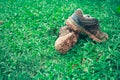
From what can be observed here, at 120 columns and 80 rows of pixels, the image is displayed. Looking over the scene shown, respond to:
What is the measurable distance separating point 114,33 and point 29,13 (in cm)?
292

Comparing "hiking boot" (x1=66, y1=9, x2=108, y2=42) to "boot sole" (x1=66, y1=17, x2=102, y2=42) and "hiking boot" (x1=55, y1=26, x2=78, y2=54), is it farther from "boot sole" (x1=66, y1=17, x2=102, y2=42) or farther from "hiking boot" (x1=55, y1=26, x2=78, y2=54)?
"hiking boot" (x1=55, y1=26, x2=78, y2=54)

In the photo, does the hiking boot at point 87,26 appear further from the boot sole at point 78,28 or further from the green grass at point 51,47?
the green grass at point 51,47

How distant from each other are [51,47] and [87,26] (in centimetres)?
95

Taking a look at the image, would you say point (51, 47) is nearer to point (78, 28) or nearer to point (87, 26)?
point (78, 28)

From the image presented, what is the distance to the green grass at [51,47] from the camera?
4207mm

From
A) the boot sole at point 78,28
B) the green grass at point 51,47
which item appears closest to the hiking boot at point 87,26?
Answer: the boot sole at point 78,28

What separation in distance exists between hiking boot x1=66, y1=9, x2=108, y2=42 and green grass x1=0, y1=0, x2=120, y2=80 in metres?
0.15

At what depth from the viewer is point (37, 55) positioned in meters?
4.91

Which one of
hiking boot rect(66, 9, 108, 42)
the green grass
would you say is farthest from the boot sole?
the green grass

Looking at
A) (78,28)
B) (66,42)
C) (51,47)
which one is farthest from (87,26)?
(51,47)

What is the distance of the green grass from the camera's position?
13.8ft

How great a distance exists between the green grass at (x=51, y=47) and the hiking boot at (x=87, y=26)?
0.50 feet

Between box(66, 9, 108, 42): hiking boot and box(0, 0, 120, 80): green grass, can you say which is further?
box(66, 9, 108, 42): hiking boot

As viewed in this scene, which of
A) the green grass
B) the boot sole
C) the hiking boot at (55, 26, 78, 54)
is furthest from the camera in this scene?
the boot sole
